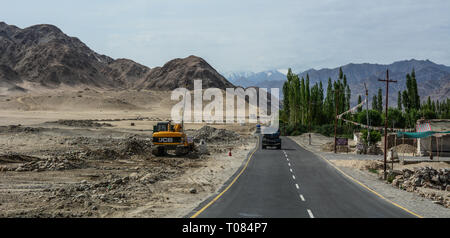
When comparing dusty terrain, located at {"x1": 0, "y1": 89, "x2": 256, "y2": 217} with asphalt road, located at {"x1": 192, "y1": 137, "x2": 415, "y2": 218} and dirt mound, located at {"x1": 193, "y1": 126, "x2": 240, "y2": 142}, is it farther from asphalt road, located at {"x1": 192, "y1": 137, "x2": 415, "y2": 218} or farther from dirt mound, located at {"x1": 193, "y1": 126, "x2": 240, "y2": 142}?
dirt mound, located at {"x1": 193, "y1": 126, "x2": 240, "y2": 142}

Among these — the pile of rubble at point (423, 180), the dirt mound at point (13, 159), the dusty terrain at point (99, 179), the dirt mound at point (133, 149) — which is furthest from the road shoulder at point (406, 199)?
the dirt mound at point (13, 159)

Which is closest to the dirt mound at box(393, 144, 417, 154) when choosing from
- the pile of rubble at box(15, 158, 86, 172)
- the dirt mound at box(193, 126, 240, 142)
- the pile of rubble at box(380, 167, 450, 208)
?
the pile of rubble at box(380, 167, 450, 208)

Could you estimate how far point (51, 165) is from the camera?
27469mm

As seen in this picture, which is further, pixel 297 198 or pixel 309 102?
pixel 309 102

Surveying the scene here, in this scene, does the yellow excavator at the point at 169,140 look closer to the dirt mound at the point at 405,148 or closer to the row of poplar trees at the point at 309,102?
the dirt mound at the point at 405,148

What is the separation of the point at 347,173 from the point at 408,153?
2617 cm

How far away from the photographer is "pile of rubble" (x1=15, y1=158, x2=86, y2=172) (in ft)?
86.6

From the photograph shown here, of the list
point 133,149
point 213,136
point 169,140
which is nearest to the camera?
point 169,140

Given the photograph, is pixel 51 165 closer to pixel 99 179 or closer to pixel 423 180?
pixel 99 179

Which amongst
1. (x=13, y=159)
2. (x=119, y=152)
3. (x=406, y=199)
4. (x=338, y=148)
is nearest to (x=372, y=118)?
(x=338, y=148)

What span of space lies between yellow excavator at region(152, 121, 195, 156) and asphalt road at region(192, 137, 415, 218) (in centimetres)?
892

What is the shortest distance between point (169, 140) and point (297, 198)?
2026 centimetres
